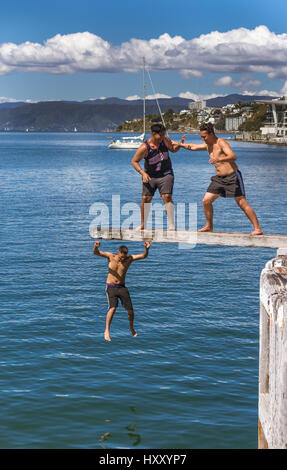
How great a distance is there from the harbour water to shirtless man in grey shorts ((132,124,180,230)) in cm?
717

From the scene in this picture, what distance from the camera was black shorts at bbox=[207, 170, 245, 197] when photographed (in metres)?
13.2

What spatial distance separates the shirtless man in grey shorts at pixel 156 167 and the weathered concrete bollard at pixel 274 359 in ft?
11.2

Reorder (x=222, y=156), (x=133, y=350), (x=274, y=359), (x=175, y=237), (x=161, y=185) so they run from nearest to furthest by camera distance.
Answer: (x=274, y=359) → (x=175, y=237) → (x=222, y=156) → (x=161, y=185) → (x=133, y=350)

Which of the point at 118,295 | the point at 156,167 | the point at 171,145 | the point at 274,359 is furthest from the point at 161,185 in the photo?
the point at 274,359

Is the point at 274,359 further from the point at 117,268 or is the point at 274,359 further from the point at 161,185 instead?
the point at 161,185

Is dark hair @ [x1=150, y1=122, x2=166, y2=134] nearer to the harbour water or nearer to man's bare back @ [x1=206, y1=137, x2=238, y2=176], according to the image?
man's bare back @ [x1=206, y1=137, x2=238, y2=176]

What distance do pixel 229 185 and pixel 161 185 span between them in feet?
4.89

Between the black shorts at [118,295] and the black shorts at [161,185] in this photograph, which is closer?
the black shorts at [118,295]

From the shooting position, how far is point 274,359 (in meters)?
8.82

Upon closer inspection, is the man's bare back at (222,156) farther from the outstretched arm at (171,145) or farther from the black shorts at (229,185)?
the outstretched arm at (171,145)

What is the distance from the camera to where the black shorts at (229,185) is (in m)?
13.2

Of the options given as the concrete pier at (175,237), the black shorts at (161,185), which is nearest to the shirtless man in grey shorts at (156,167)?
the black shorts at (161,185)

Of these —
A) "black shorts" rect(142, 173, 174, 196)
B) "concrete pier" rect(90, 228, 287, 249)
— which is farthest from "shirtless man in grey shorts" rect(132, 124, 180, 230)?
"concrete pier" rect(90, 228, 287, 249)
